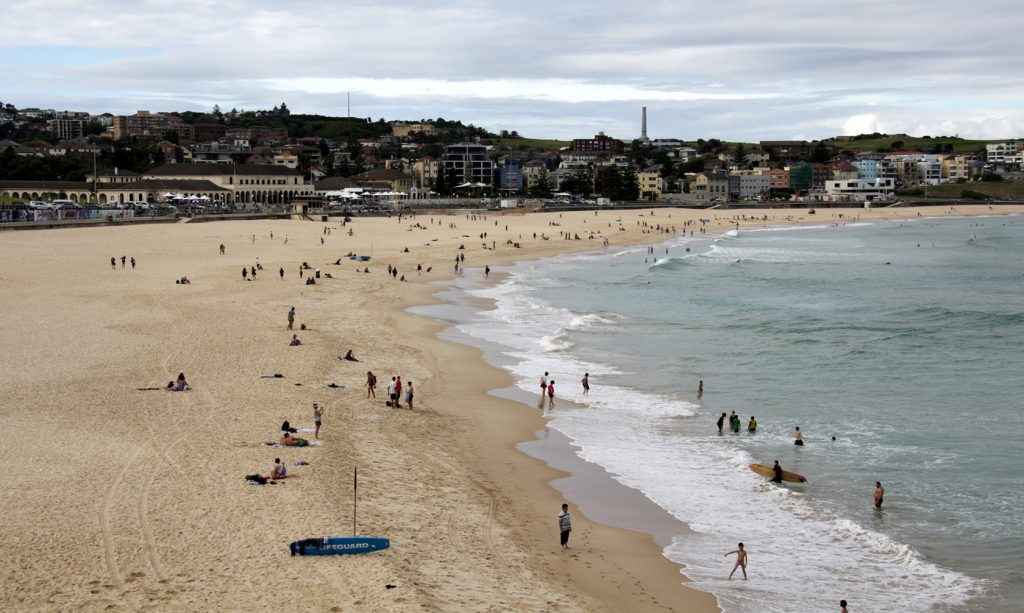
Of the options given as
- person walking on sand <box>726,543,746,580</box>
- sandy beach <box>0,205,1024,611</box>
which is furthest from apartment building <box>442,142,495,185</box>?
person walking on sand <box>726,543,746,580</box>

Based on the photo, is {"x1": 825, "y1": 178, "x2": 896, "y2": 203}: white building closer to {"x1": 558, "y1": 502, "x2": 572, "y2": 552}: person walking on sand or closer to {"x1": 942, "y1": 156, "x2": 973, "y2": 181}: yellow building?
{"x1": 942, "y1": 156, "x2": 973, "y2": 181}: yellow building

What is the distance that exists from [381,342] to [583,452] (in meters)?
11.2

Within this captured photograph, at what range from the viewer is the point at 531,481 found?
17391mm

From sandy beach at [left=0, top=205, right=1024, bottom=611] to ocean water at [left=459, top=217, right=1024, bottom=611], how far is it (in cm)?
174

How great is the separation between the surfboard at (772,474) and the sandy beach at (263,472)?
3886 millimetres

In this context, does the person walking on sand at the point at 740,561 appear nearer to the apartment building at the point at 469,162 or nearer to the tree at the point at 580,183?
the tree at the point at 580,183

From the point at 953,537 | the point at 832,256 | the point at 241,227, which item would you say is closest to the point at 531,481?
the point at 953,537

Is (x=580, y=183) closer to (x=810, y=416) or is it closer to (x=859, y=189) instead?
(x=859, y=189)

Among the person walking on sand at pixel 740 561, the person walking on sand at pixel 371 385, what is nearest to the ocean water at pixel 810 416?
the person walking on sand at pixel 740 561

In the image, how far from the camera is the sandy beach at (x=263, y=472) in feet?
37.9

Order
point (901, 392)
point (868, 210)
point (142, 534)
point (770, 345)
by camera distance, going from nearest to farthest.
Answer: point (142, 534)
point (901, 392)
point (770, 345)
point (868, 210)

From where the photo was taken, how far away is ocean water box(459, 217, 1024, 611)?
45.7ft

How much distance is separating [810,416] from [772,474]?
500cm

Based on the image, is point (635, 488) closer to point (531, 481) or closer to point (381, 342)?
point (531, 481)
